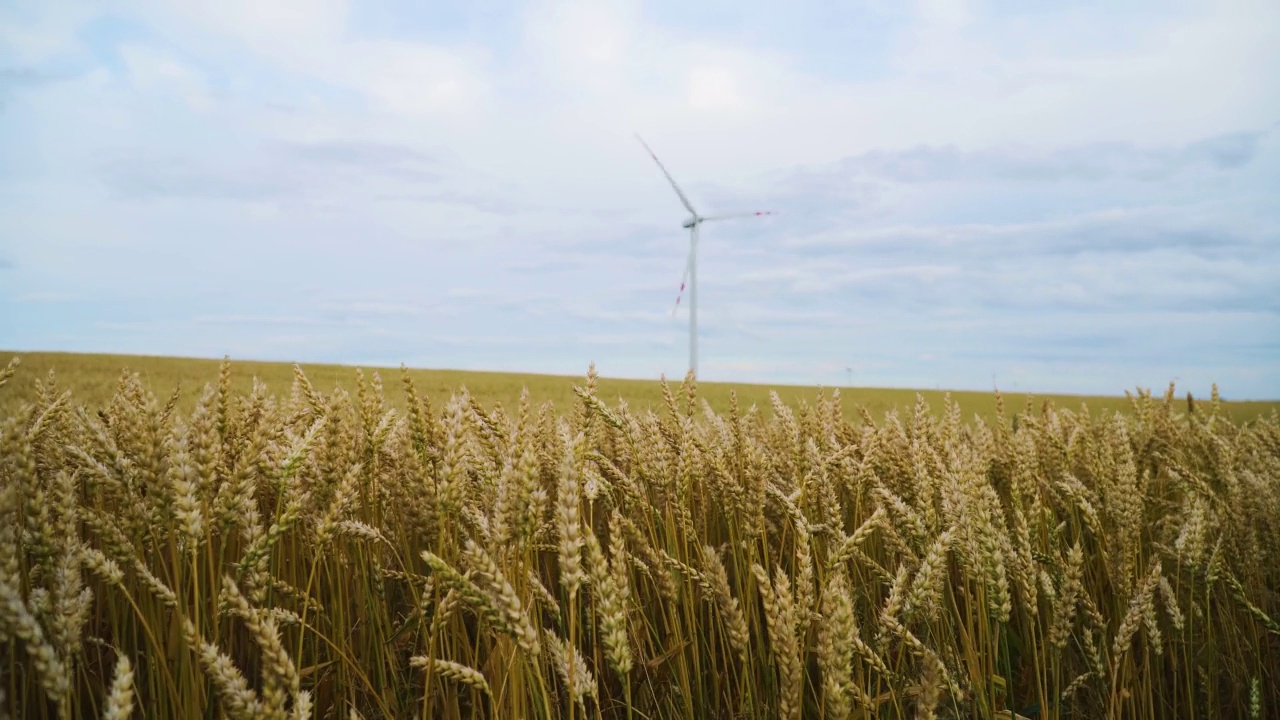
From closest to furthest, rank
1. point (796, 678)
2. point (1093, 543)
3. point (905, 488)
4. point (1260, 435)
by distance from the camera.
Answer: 1. point (796, 678)
2. point (905, 488)
3. point (1093, 543)
4. point (1260, 435)

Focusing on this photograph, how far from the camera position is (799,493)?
2.65 meters

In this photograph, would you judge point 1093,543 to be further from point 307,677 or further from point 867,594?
point 307,677

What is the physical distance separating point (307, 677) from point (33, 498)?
46.6 inches

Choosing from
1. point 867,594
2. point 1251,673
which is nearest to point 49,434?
point 867,594

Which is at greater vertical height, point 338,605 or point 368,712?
point 338,605

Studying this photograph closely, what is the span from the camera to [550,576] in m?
3.05

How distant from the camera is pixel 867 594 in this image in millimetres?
2988

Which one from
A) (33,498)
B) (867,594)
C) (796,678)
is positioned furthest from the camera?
(867,594)

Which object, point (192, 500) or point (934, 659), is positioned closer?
point (192, 500)

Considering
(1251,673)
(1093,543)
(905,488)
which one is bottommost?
(1251,673)

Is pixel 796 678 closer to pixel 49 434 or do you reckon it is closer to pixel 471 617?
pixel 471 617

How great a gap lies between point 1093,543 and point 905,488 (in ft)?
5.79

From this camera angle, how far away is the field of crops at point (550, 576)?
174 centimetres

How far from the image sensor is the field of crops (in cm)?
174
